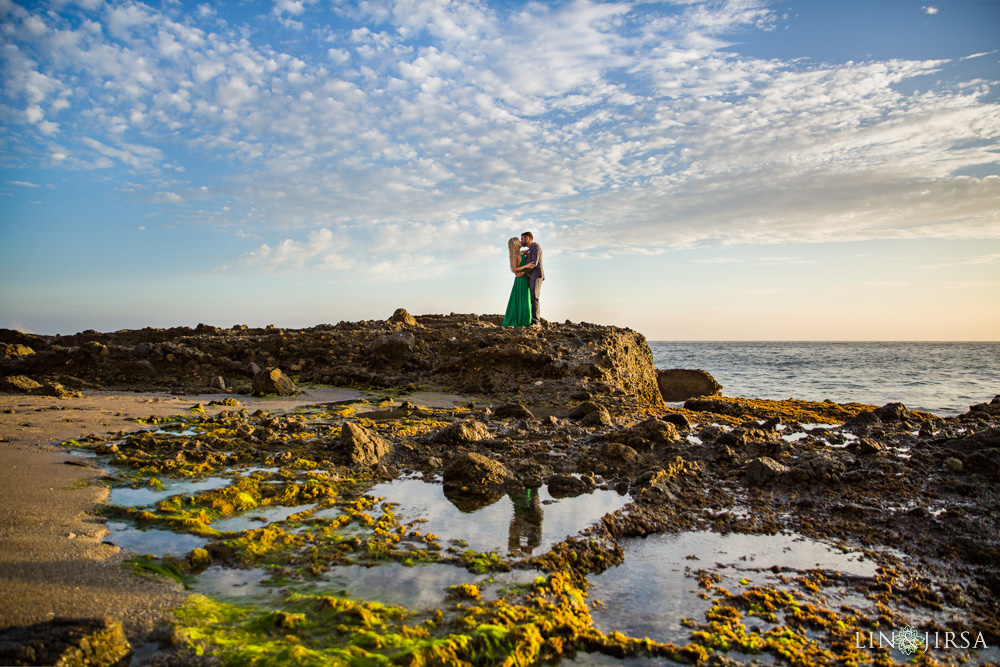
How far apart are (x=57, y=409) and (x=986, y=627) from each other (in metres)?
9.91

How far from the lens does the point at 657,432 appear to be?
20.1 ft

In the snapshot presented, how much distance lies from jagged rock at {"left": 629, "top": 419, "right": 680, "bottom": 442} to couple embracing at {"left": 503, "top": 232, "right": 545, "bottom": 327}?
7.17 meters

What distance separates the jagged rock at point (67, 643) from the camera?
208cm

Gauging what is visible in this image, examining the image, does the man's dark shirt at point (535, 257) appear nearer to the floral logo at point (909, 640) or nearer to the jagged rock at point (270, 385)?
the jagged rock at point (270, 385)

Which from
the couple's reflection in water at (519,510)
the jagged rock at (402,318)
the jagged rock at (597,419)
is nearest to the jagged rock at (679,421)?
the jagged rock at (597,419)

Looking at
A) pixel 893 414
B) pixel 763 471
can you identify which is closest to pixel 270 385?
pixel 763 471

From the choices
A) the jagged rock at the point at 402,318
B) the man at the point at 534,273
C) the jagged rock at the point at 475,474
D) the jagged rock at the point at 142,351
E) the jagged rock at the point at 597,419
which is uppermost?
the man at the point at 534,273

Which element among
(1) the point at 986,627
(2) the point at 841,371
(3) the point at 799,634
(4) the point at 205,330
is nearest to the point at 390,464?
(3) the point at 799,634

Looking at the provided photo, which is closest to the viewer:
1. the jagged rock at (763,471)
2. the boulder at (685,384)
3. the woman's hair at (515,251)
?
the jagged rock at (763,471)

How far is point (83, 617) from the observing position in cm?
236

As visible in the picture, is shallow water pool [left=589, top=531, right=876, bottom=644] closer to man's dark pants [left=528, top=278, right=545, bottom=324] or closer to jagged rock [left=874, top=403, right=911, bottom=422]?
jagged rock [left=874, top=403, right=911, bottom=422]

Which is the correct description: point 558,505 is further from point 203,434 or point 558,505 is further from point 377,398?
point 377,398

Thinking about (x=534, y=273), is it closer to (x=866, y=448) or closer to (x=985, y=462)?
(x=866, y=448)

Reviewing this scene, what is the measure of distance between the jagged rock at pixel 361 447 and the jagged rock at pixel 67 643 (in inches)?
120
